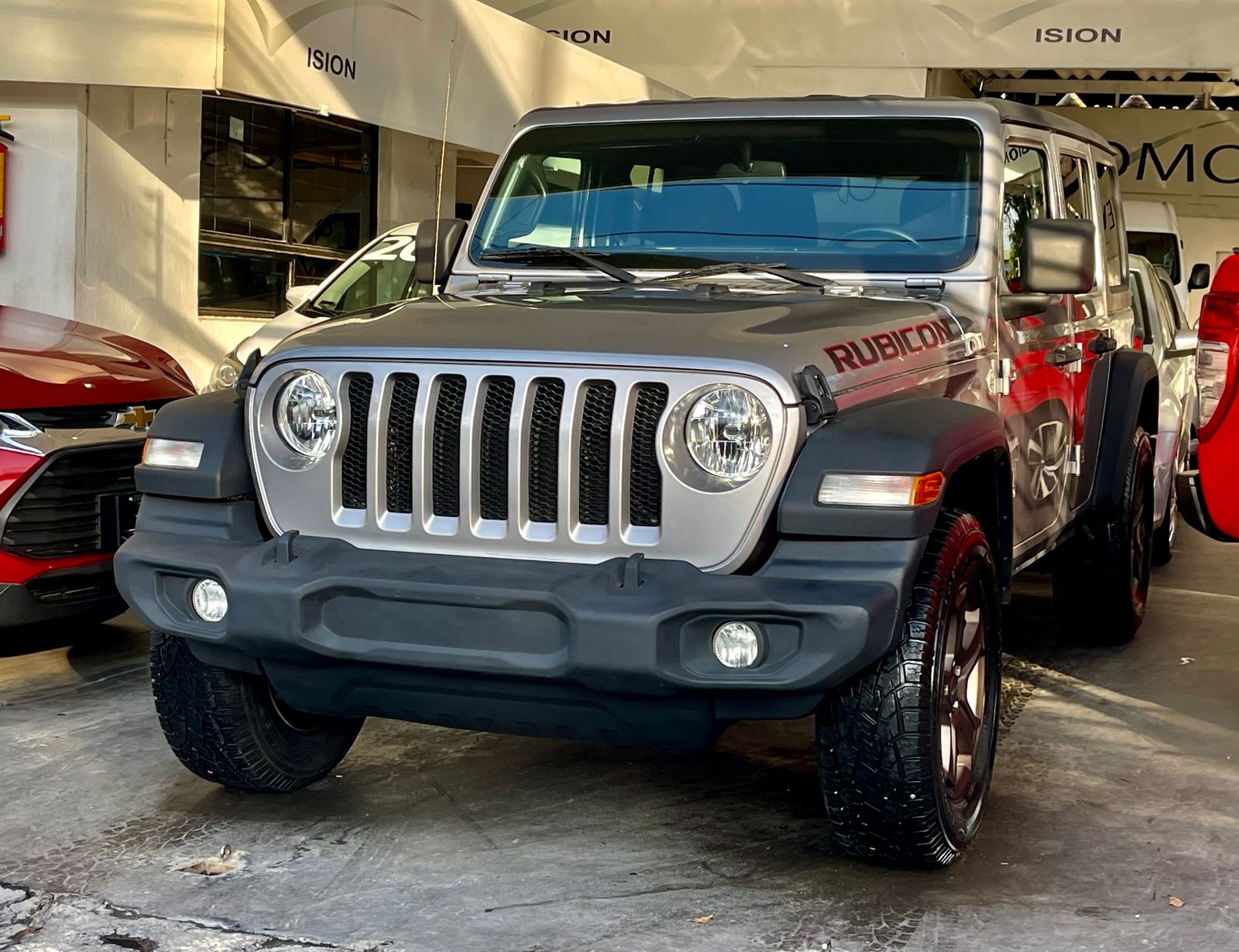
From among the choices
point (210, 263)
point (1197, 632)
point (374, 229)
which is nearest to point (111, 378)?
point (1197, 632)

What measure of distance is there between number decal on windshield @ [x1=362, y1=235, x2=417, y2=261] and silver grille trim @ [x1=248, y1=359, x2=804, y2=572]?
6.19m

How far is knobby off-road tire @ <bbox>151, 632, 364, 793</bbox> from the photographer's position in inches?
164

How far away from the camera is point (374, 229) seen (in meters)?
15.0

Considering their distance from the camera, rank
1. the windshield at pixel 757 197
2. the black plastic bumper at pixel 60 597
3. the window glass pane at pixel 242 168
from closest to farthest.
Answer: the windshield at pixel 757 197 < the black plastic bumper at pixel 60 597 < the window glass pane at pixel 242 168

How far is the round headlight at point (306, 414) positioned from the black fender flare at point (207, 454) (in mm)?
126

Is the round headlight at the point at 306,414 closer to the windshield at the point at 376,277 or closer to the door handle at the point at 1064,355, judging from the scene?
the door handle at the point at 1064,355

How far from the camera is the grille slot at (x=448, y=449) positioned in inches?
145

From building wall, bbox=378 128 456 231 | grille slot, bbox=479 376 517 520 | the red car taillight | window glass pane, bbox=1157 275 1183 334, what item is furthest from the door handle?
building wall, bbox=378 128 456 231

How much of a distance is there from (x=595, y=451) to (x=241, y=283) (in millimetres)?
9545

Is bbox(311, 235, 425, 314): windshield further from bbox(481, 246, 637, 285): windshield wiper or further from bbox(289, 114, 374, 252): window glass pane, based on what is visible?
bbox(481, 246, 637, 285): windshield wiper

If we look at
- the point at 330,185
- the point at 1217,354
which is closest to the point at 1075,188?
the point at 1217,354

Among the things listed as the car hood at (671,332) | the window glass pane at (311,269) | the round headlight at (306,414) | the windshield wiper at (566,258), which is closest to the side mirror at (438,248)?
the windshield wiper at (566,258)

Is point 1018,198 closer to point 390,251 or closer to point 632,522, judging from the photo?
point 632,522

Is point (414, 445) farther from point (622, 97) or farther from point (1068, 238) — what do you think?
point (622, 97)
